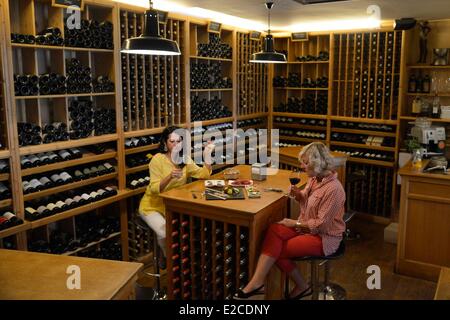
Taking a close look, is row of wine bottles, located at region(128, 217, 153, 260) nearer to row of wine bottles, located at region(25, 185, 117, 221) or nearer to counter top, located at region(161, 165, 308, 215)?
row of wine bottles, located at region(25, 185, 117, 221)

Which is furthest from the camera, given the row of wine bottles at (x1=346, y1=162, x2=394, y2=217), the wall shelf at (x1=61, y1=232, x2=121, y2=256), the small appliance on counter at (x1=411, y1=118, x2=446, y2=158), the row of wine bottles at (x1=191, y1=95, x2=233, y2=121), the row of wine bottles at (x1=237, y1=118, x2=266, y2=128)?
the row of wine bottles at (x1=237, y1=118, x2=266, y2=128)

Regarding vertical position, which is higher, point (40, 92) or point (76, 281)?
point (40, 92)

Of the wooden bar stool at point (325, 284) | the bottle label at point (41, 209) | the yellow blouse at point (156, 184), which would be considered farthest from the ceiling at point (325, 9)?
the wooden bar stool at point (325, 284)

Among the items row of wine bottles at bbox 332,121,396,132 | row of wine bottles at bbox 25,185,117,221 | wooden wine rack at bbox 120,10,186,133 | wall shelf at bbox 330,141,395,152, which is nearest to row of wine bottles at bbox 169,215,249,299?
row of wine bottles at bbox 25,185,117,221

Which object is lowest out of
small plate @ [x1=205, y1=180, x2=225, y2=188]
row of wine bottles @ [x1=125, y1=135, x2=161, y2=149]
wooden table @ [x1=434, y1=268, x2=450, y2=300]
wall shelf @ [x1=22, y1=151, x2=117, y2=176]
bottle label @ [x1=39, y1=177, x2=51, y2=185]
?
wooden table @ [x1=434, y1=268, x2=450, y2=300]

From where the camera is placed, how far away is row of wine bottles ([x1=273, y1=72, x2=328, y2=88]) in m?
6.82

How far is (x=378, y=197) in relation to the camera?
6.43 meters

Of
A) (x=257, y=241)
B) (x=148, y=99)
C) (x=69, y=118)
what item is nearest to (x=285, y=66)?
(x=148, y=99)

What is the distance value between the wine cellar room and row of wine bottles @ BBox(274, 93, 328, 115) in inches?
0.9

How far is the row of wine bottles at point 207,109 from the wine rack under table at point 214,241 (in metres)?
2.27

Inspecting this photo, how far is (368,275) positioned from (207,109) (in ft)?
9.52

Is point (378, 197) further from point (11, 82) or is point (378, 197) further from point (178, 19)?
point (11, 82)
